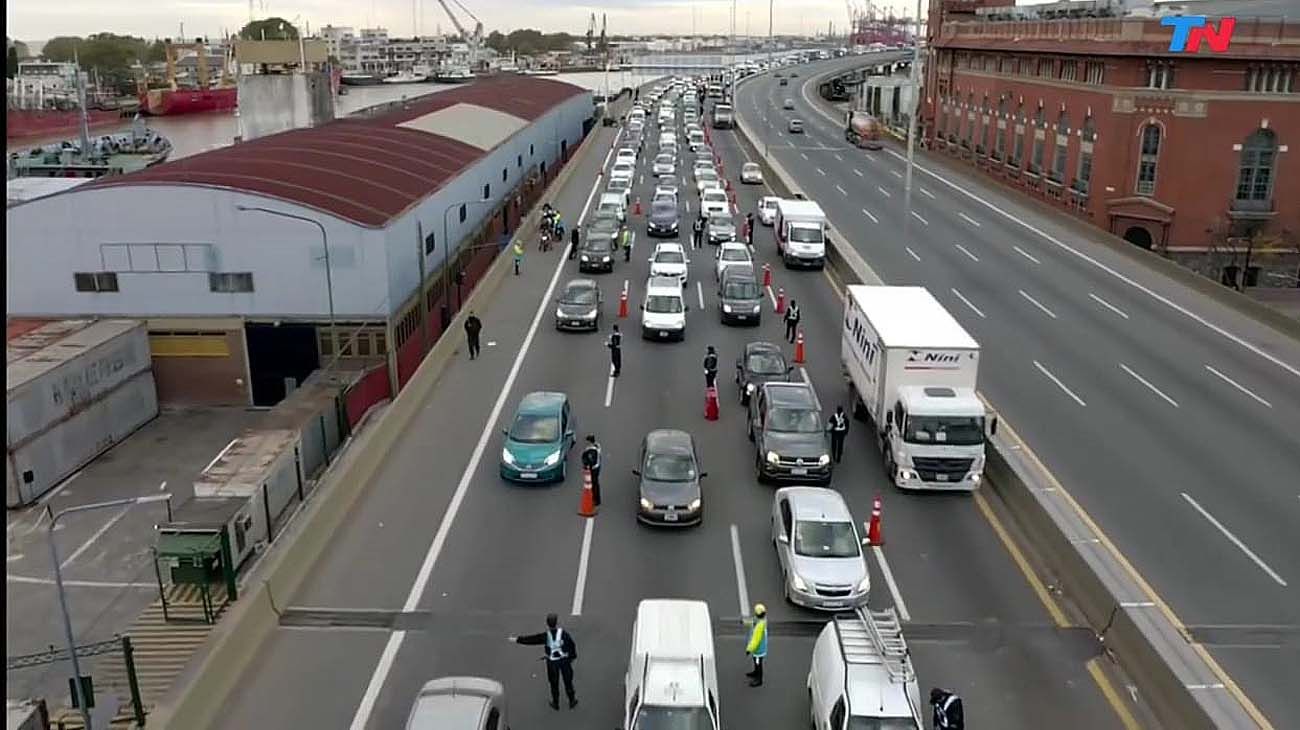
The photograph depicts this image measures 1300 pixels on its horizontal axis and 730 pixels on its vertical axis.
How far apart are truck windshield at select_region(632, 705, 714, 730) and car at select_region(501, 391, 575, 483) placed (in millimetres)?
8895

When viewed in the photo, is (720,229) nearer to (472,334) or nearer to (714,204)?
(714,204)

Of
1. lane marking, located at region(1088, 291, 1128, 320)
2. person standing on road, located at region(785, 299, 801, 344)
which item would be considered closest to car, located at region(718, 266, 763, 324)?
person standing on road, located at region(785, 299, 801, 344)

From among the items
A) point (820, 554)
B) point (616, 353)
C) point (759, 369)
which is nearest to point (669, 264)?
point (616, 353)

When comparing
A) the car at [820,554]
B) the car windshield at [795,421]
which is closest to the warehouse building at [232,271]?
the car windshield at [795,421]

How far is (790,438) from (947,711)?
9036 mm

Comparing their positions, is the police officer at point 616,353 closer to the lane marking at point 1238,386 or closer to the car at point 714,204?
the lane marking at point 1238,386

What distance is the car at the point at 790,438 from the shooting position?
2055 cm

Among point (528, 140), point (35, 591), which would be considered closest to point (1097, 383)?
point (35, 591)

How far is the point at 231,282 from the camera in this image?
32219mm

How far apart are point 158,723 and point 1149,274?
129ft

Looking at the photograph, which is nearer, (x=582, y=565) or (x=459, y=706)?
(x=459, y=706)

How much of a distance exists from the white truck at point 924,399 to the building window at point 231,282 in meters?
19.9

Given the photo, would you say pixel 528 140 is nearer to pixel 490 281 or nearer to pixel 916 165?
pixel 916 165

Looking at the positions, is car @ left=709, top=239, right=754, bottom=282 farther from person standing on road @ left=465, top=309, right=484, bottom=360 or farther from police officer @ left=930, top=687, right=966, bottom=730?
police officer @ left=930, top=687, right=966, bottom=730
